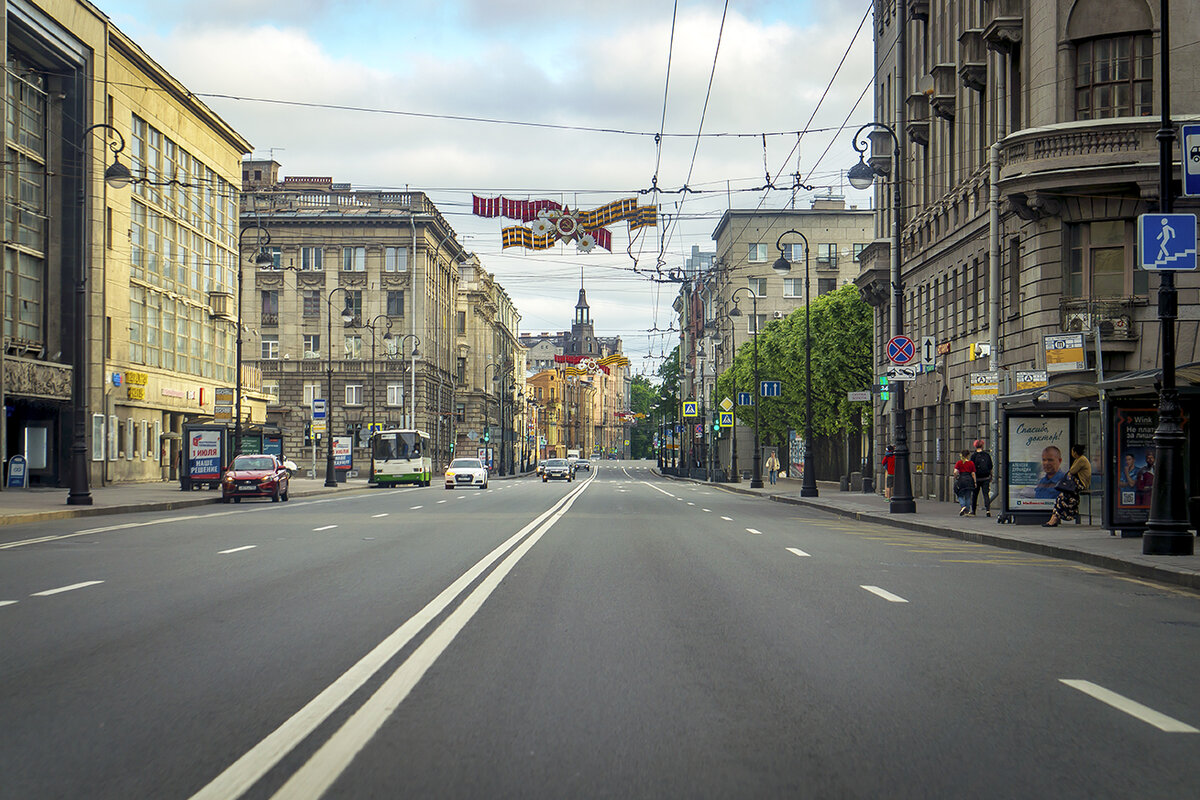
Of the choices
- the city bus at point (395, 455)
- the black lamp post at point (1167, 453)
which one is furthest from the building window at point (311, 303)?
the black lamp post at point (1167, 453)

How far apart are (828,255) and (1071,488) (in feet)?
269

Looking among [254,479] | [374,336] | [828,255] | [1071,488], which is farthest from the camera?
[828,255]

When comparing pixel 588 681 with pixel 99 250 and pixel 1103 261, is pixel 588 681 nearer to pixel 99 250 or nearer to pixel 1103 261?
pixel 1103 261

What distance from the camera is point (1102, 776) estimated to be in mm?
5656

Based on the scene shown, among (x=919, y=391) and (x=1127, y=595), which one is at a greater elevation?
(x=919, y=391)

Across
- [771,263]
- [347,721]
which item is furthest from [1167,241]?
[771,263]

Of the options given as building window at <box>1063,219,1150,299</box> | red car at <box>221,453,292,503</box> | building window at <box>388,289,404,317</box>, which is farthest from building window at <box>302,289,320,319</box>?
building window at <box>1063,219,1150,299</box>

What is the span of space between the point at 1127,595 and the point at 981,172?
25565mm

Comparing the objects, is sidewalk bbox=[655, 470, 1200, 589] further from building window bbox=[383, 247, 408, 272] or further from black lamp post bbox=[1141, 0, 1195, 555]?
building window bbox=[383, 247, 408, 272]

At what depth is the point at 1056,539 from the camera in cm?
2134

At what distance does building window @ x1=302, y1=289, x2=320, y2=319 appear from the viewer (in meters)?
99.6

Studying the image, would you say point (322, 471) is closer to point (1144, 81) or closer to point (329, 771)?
point (1144, 81)

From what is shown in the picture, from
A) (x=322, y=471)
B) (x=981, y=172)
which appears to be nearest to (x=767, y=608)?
(x=981, y=172)

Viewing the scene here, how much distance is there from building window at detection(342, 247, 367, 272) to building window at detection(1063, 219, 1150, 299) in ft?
241
